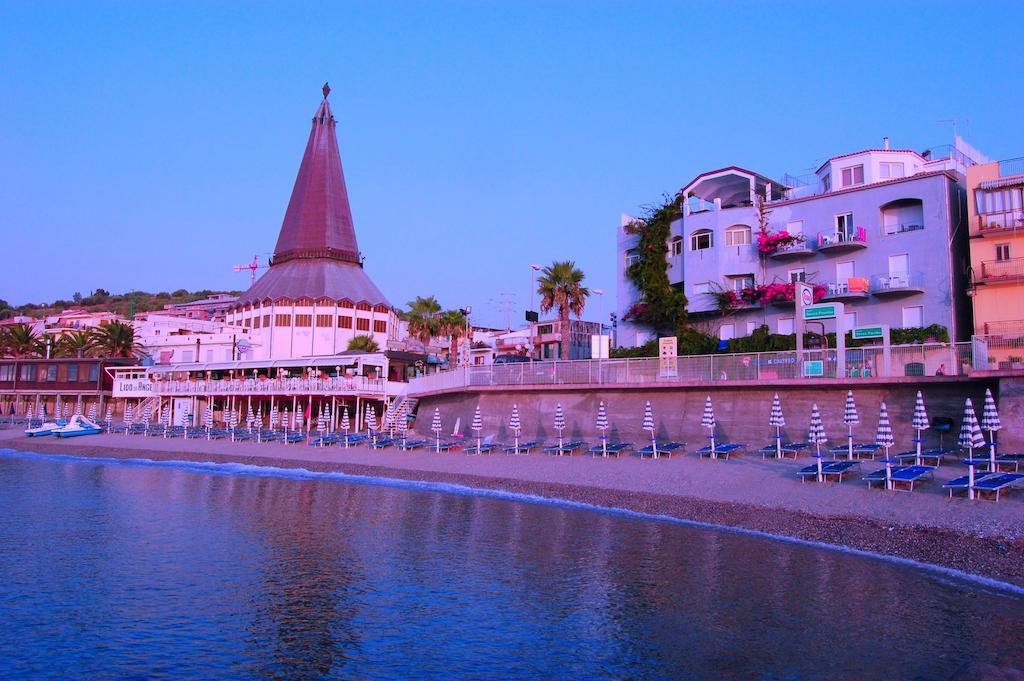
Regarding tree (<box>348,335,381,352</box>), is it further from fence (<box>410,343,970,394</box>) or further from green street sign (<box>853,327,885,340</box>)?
green street sign (<box>853,327,885,340</box>)

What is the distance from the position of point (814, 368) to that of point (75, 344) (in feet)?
238

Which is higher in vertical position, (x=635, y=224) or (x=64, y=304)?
(x=64, y=304)

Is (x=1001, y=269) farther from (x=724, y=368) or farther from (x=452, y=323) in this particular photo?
(x=452, y=323)

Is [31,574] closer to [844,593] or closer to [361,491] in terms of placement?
[361,491]

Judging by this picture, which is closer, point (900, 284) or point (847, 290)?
point (900, 284)

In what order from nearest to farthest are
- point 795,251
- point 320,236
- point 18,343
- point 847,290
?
1. point 847,290
2. point 795,251
3. point 18,343
4. point 320,236

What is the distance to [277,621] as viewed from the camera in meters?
14.2

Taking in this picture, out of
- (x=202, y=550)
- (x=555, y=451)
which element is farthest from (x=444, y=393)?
(x=202, y=550)

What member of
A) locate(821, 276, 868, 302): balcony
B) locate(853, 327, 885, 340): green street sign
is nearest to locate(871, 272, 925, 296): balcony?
locate(821, 276, 868, 302): balcony

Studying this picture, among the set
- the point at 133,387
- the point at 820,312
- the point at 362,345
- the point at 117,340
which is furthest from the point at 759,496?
the point at 117,340

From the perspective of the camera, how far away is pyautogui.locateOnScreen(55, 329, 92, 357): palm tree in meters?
77.6

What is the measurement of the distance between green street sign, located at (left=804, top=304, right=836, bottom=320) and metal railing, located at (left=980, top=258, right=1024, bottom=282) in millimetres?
7056

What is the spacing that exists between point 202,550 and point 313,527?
3.61m

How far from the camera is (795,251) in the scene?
132ft
